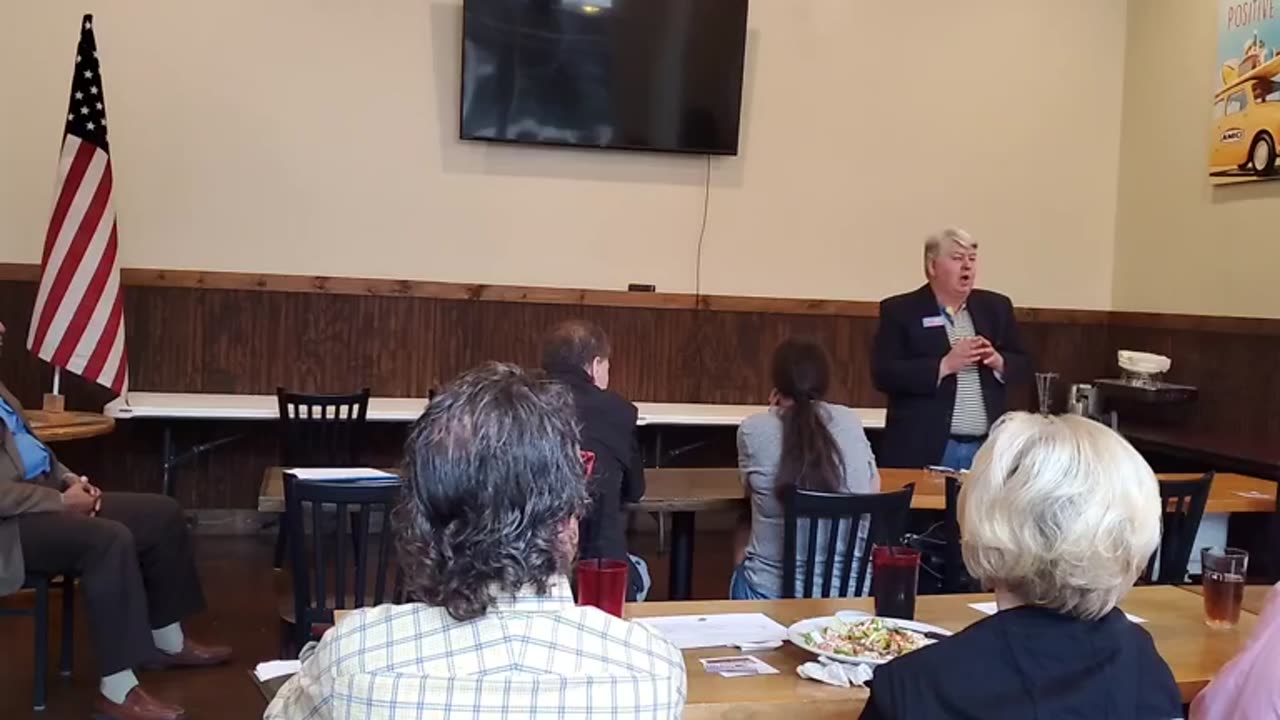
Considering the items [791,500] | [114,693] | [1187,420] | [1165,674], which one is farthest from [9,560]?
[1187,420]

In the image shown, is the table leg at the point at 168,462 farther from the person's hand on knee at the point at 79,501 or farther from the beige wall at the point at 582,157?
the person's hand on knee at the point at 79,501

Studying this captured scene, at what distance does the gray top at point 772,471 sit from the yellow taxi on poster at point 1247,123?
3.52 metres

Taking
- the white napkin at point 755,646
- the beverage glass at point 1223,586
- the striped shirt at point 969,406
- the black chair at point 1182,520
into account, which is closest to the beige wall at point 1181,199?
the striped shirt at point 969,406

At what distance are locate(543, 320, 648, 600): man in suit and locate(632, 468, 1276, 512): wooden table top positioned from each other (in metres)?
0.18

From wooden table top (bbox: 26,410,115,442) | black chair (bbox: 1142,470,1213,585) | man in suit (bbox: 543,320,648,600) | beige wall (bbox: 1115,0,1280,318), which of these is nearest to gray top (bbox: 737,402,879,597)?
man in suit (bbox: 543,320,648,600)

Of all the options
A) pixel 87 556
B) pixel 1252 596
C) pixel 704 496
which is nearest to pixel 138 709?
pixel 87 556

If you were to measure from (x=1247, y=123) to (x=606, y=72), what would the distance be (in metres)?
3.10

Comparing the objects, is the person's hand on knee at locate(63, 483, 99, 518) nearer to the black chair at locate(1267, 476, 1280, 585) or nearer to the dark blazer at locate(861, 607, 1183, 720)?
the dark blazer at locate(861, 607, 1183, 720)

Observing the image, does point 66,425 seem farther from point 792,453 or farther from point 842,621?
point 842,621

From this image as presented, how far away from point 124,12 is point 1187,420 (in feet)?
18.3

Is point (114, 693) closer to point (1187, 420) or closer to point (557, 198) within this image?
point (557, 198)

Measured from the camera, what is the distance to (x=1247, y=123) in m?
5.99

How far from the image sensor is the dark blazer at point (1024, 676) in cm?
150

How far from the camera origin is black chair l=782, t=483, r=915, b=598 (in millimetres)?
3014
